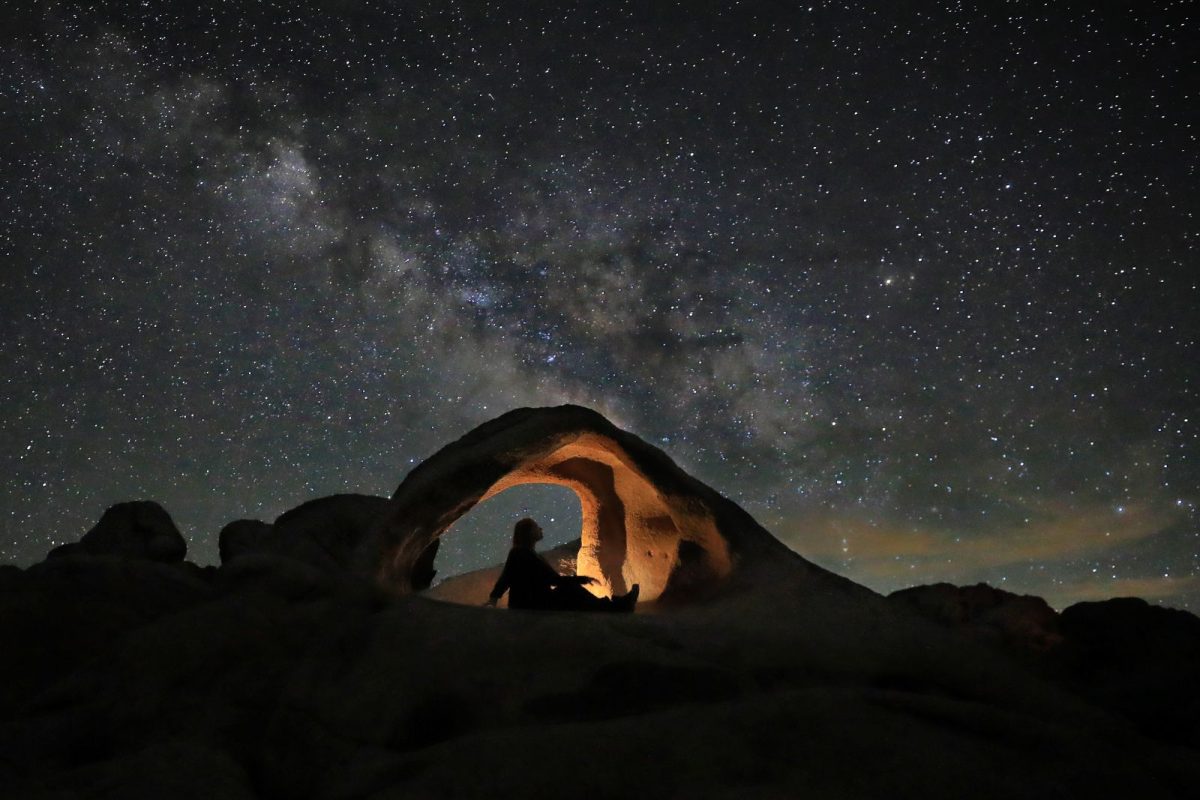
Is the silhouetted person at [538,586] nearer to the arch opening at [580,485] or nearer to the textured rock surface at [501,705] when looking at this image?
the arch opening at [580,485]

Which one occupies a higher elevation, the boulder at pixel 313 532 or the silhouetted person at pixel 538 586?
the boulder at pixel 313 532

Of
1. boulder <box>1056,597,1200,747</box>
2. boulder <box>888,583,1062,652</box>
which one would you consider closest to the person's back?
boulder <box>1056,597,1200,747</box>

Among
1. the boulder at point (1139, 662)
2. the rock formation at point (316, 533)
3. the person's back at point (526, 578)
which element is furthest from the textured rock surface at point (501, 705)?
the rock formation at point (316, 533)

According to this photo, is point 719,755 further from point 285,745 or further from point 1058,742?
point 285,745

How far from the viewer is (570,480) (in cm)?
1134

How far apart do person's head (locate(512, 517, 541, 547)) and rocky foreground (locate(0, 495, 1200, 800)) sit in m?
2.07

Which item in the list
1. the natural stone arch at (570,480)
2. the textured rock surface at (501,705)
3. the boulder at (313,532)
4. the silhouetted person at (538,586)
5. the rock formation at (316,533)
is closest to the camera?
the textured rock surface at (501,705)

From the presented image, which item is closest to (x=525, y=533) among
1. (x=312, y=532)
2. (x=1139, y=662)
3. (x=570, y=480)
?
(x=570, y=480)

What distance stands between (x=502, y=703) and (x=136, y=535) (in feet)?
37.0

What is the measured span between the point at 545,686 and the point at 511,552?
10.6 feet

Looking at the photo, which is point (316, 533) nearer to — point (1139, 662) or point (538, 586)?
point (538, 586)

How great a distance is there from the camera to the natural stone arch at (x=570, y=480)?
26.3ft

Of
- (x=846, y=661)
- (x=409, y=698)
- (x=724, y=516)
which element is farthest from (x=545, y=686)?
(x=724, y=516)

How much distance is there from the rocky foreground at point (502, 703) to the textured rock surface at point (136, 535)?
575 cm
